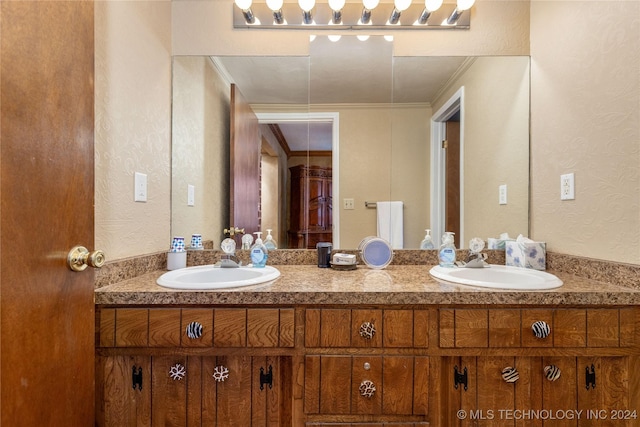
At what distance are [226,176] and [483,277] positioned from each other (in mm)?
1386

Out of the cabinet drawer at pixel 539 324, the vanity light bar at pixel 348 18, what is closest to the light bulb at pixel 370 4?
the vanity light bar at pixel 348 18

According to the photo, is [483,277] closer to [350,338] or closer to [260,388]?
[350,338]

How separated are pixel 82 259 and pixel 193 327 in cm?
38

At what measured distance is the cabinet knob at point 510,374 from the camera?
0.97 m

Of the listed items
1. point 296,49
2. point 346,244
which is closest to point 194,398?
point 346,244

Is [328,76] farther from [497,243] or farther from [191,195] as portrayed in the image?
[497,243]

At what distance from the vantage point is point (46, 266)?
75 centimetres

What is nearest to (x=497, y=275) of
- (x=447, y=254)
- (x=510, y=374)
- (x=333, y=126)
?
(x=447, y=254)

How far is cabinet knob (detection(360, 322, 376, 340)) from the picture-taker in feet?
3.14

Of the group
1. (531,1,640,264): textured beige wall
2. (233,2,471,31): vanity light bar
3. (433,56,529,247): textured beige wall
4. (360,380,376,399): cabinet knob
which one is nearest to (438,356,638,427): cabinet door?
(360,380,376,399): cabinet knob

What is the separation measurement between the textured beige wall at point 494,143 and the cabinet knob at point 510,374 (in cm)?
71

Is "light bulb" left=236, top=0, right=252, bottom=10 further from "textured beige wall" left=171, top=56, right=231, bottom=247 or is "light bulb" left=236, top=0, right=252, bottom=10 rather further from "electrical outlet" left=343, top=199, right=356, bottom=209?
"electrical outlet" left=343, top=199, right=356, bottom=209

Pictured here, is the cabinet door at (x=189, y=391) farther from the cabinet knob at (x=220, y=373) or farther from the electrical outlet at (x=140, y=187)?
the electrical outlet at (x=140, y=187)

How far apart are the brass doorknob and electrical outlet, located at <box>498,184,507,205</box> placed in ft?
5.84
